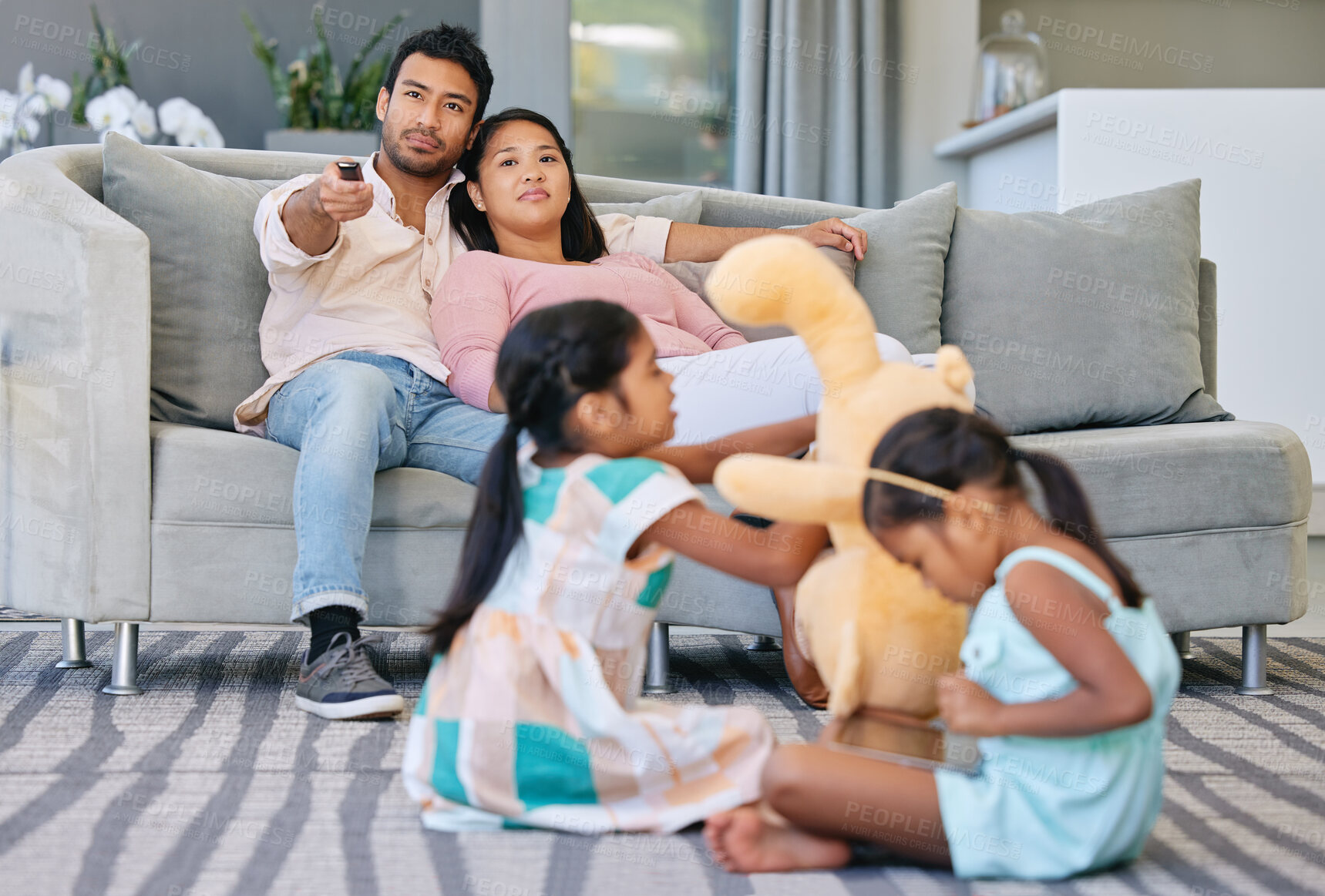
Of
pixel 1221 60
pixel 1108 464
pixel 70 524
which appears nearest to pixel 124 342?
pixel 70 524

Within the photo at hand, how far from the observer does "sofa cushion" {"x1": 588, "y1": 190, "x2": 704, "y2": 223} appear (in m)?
1.96

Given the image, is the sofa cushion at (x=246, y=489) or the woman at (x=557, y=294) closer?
the woman at (x=557, y=294)

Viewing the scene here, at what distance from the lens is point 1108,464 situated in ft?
5.14

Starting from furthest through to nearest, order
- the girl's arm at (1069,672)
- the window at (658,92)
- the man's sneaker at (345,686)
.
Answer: the window at (658,92)
the man's sneaker at (345,686)
the girl's arm at (1069,672)

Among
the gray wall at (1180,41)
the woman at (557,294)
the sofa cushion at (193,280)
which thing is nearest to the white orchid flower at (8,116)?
the sofa cushion at (193,280)

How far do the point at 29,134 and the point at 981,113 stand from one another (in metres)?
2.47

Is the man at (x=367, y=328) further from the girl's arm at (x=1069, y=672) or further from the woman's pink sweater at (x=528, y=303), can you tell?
the girl's arm at (x=1069, y=672)

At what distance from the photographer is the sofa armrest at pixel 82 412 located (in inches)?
58.0

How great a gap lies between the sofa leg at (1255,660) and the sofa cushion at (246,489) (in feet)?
3.53

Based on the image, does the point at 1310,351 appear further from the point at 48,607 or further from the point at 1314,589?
the point at 48,607

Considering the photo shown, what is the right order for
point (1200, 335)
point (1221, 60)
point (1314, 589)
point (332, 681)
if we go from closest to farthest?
point (332, 681)
point (1200, 335)
point (1314, 589)
point (1221, 60)

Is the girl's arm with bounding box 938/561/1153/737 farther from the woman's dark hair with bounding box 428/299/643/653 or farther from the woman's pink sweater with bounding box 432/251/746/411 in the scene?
the woman's pink sweater with bounding box 432/251/746/411

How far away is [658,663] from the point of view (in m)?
1.55

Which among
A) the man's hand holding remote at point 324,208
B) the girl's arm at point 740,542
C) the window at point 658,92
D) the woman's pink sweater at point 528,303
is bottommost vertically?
the girl's arm at point 740,542
